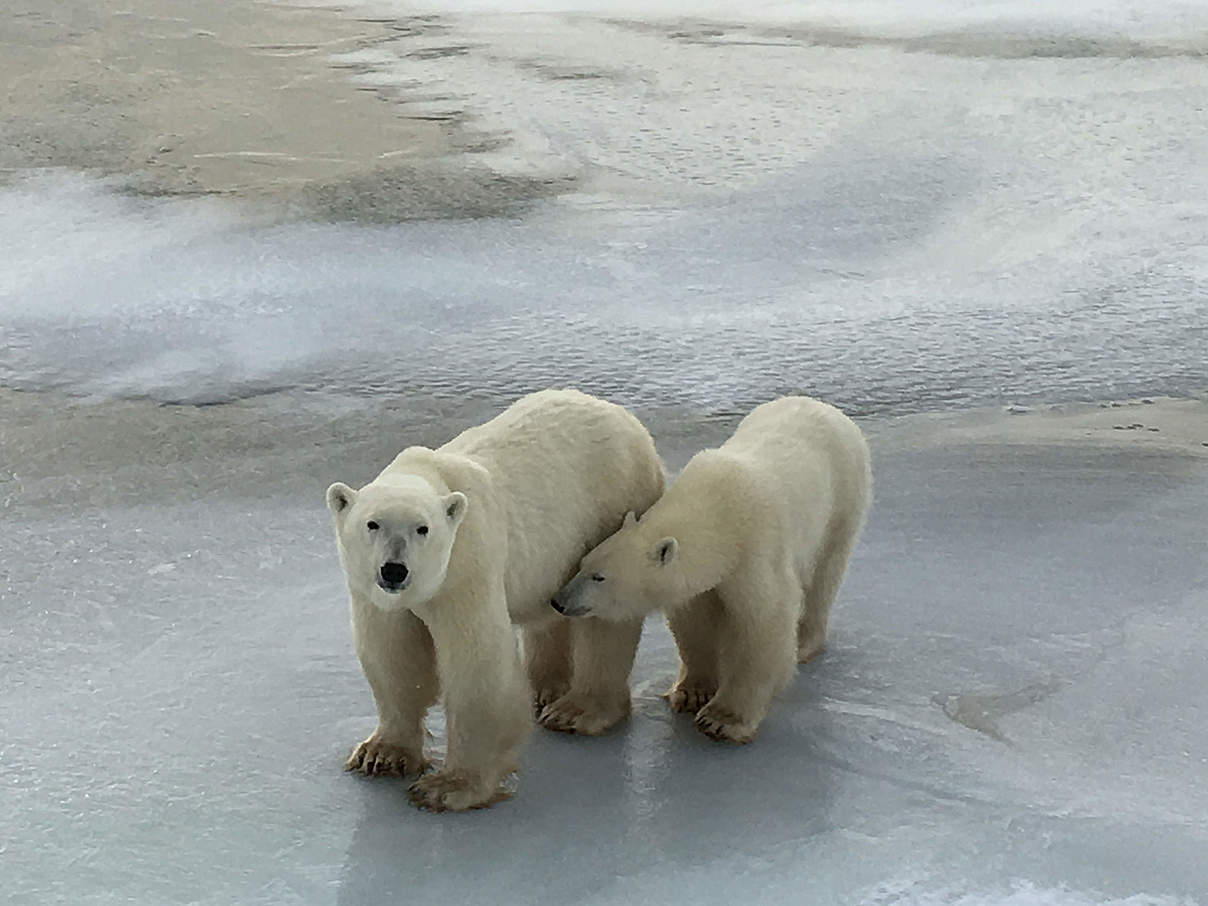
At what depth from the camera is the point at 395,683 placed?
7.50 feet

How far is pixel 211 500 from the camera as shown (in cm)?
345

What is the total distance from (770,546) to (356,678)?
0.75m

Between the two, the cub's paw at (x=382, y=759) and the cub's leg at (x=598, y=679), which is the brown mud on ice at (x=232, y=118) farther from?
the cub's paw at (x=382, y=759)

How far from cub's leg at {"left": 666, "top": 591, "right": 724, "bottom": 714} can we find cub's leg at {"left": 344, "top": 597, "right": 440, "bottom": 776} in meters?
0.45

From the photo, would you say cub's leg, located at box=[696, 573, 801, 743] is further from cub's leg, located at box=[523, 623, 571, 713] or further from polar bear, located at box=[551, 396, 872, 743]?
cub's leg, located at box=[523, 623, 571, 713]

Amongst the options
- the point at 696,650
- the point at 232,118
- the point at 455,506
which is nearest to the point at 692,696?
the point at 696,650

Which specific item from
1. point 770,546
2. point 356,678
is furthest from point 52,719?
point 770,546

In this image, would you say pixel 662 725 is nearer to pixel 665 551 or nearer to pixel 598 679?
pixel 598 679

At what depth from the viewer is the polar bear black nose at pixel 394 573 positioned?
6.51ft

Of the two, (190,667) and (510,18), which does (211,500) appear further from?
(510,18)

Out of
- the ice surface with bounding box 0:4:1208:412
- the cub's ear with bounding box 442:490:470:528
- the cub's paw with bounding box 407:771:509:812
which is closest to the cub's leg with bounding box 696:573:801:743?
the cub's paw with bounding box 407:771:509:812

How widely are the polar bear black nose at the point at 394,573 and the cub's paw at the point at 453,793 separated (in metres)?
0.41

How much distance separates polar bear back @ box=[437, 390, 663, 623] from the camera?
7.68 feet

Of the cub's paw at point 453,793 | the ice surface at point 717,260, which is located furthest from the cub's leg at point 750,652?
the ice surface at point 717,260
